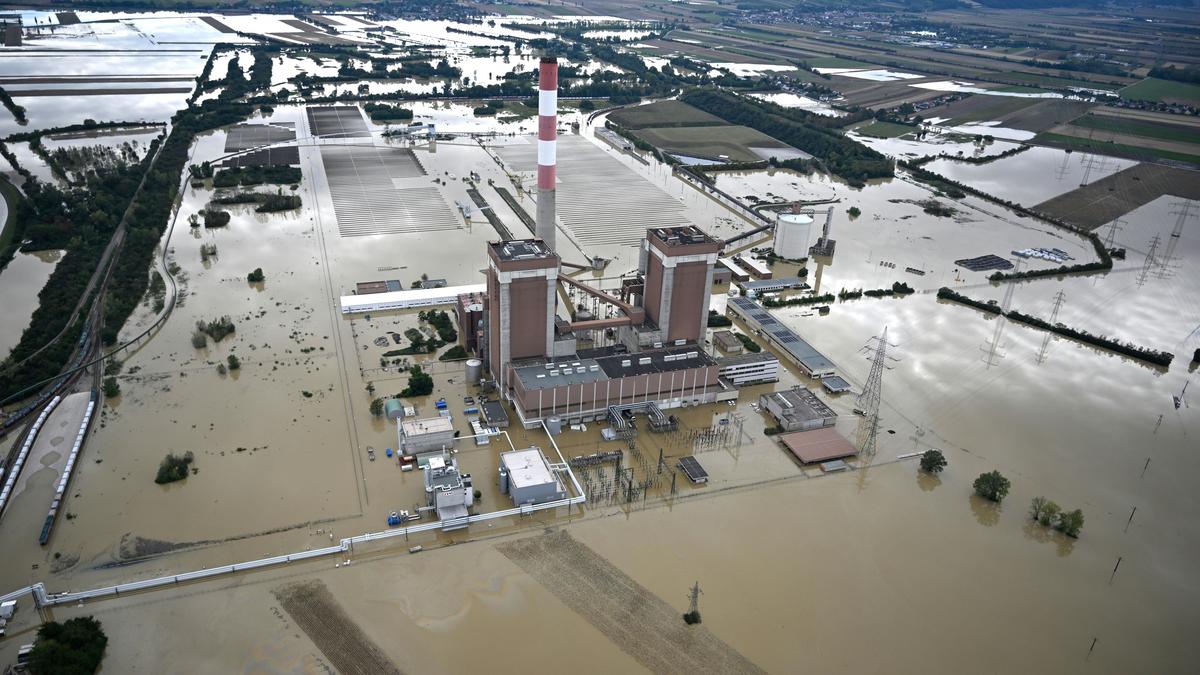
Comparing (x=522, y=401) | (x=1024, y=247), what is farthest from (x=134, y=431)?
(x=1024, y=247)

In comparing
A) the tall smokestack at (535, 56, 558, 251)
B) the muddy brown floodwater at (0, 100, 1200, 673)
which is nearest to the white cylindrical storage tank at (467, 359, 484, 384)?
the muddy brown floodwater at (0, 100, 1200, 673)

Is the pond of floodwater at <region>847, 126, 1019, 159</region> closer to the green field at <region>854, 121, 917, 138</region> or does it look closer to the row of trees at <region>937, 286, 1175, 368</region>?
the green field at <region>854, 121, 917, 138</region>

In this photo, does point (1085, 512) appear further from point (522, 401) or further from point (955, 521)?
point (522, 401)

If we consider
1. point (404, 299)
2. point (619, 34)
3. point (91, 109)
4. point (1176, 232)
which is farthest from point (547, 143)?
point (619, 34)

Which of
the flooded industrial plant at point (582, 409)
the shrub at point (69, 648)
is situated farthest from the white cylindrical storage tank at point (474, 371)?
the shrub at point (69, 648)

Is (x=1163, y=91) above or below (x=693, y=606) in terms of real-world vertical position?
above

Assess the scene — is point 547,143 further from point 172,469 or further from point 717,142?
point 717,142
